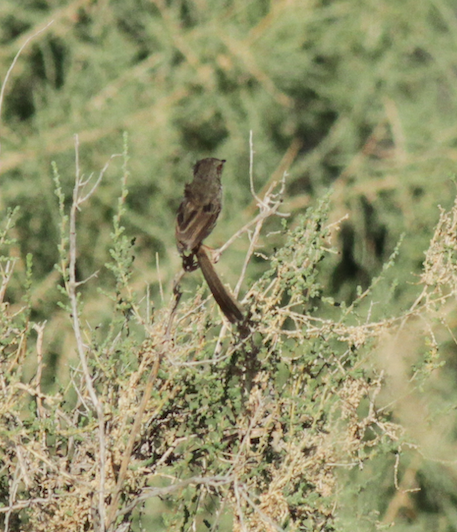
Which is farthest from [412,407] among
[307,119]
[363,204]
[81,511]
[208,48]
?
[81,511]

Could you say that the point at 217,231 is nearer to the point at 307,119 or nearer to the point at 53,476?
the point at 307,119

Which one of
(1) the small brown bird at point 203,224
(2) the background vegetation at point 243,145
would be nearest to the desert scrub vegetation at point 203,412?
(1) the small brown bird at point 203,224

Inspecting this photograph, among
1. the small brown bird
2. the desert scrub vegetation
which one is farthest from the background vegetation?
the desert scrub vegetation

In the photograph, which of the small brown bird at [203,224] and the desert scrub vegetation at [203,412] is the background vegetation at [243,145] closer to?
the small brown bird at [203,224]

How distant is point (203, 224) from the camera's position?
136 inches

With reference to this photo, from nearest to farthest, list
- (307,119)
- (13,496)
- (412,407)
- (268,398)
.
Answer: (13,496) < (268,398) < (412,407) < (307,119)

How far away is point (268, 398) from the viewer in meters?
2.90

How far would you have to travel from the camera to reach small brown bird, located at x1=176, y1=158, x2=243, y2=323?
9.53ft

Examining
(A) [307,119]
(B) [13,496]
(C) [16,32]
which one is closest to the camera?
(B) [13,496]

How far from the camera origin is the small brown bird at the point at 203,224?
2.91 m

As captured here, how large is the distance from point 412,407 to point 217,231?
1.90 m

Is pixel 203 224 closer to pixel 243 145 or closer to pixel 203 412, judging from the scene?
pixel 203 412

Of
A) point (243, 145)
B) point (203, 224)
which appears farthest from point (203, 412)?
point (243, 145)

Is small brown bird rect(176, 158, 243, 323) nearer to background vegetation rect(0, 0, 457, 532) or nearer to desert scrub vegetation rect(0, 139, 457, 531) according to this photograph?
desert scrub vegetation rect(0, 139, 457, 531)
